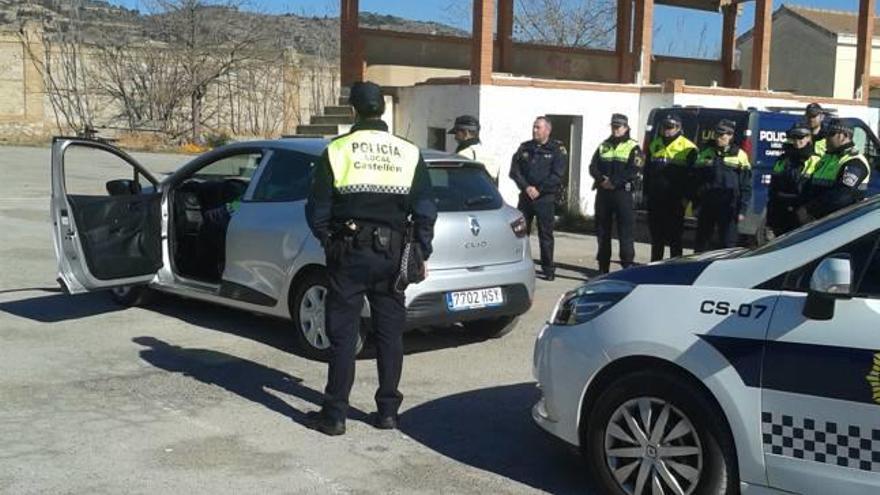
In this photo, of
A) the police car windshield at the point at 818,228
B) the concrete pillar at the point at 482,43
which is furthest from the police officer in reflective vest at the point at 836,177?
the concrete pillar at the point at 482,43

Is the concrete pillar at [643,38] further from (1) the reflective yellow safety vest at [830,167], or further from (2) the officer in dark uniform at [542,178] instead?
(1) the reflective yellow safety vest at [830,167]

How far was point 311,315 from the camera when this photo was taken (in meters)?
6.62

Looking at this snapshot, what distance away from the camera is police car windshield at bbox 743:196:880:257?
3869 millimetres

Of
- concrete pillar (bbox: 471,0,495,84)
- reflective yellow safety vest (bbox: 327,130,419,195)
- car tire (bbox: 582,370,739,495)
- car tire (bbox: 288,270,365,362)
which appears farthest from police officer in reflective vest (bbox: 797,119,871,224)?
concrete pillar (bbox: 471,0,495,84)

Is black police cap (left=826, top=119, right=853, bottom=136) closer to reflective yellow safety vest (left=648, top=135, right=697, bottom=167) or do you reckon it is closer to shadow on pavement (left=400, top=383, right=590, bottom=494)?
reflective yellow safety vest (left=648, top=135, right=697, bottom=167)

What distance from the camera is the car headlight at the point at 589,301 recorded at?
422cm

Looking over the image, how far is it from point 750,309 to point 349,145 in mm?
2256

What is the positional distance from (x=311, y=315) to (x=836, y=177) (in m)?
4.55

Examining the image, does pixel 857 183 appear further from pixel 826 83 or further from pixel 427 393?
pixel 826 83

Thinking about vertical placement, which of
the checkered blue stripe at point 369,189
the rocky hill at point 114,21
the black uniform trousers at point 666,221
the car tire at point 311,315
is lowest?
the car tire at point 311,315

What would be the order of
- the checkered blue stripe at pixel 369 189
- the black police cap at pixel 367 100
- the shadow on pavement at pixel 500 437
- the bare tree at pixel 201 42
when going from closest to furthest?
the shadow on pavement at pixel 500 437, the checkered blue stripe at pixel 369 189, the black police cap at pixel 367 100, the bare tree at pixel 201 42

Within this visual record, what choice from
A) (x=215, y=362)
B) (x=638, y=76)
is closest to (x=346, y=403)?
(x=215, y=362)

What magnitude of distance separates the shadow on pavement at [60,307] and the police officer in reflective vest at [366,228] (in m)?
3.58

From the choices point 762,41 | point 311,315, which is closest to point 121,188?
point 311,315
